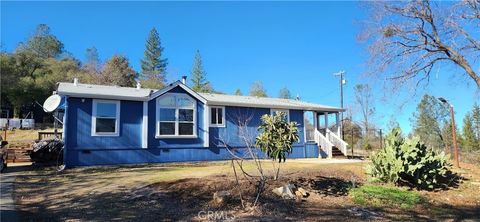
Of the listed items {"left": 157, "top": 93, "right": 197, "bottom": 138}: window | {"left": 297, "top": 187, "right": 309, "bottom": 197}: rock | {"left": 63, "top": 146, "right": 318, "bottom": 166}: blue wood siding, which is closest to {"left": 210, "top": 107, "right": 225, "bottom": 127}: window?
{"left": 157, "top": 93, "right": 197, "bottom": 138}: window

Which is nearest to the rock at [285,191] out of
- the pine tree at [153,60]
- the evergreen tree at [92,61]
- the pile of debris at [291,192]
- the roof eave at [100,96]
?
the pile of debris at [291,192]

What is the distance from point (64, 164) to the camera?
12977 millimetres

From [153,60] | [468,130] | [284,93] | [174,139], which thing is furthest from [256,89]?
[174,139]

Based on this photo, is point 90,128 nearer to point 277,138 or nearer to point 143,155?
point 143,155

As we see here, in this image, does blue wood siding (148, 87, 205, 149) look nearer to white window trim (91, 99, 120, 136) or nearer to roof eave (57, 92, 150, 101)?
roof eave (57, 92, 150, 101)

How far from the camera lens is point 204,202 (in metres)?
6.78

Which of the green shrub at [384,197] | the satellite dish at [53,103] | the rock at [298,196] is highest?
the satellite dish at [53,103]

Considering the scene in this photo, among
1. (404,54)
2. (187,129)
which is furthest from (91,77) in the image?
(404,54)

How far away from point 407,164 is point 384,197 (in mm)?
1853

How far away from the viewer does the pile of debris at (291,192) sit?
24.0ft

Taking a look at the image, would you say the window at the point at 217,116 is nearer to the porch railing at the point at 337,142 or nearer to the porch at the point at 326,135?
the porch at the point at 326,135

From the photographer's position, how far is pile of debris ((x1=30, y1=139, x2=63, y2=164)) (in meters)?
13.8

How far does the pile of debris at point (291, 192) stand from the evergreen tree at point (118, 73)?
1334 inches

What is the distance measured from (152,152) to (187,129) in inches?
73.7
